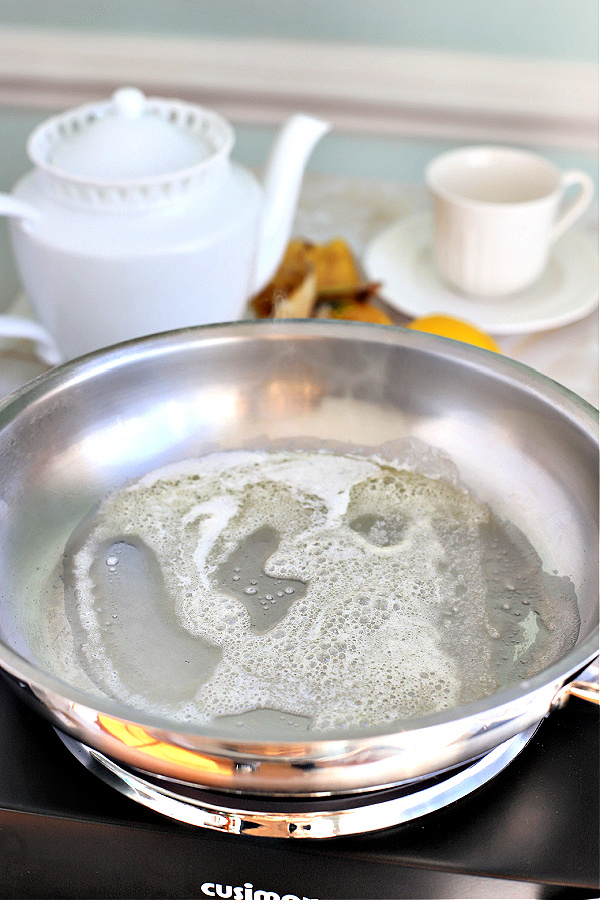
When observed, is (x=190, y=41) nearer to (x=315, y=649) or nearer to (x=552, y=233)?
(x=552, y=233)

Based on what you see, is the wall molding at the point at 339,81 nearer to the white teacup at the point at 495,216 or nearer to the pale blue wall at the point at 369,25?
the pale blue wall at the point at 369,25

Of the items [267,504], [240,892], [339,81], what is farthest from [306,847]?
[339,81]

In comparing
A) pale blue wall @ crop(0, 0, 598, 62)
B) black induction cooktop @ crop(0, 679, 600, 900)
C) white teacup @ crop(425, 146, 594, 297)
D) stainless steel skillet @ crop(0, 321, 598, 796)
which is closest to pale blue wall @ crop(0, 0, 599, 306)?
pale blue wall @ crop(0, 0, 598, 62)

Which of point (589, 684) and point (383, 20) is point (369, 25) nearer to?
point (383, 20)

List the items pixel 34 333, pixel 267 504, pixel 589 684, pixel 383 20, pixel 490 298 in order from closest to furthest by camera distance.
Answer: pixel 589 684 < pixel 267 504 < pixel 34 333 < pixel 490 298 < pixel 383 20

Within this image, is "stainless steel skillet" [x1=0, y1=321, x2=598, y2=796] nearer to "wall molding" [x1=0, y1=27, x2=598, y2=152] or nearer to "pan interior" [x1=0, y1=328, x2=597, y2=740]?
"pan interior" [x1=0, y1=328, x2=597, y2=740]

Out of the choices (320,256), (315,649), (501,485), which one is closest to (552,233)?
(320,256)
